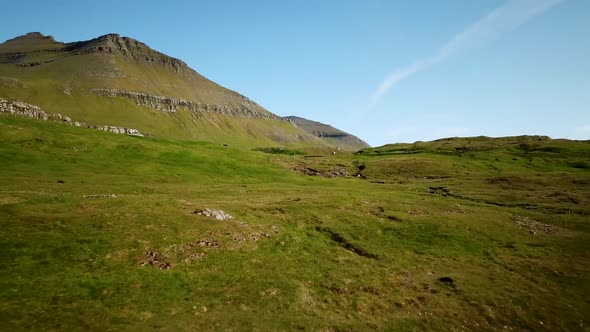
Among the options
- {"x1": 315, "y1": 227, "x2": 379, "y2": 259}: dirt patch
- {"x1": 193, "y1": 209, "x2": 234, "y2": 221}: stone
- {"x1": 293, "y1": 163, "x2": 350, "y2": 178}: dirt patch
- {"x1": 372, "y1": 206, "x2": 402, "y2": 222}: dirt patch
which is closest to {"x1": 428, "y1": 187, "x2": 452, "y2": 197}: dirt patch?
{"x1": 372, "y1": 206, "x2": 402, "y2": 222}: dirt patch

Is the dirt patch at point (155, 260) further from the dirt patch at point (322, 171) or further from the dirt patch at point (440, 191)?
the dirt patch at point (322, 171)

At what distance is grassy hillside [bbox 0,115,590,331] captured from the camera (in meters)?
24.4

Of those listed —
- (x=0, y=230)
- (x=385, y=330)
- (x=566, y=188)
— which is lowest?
(x=385, y=330)

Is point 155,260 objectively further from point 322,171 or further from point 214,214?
point 322,171

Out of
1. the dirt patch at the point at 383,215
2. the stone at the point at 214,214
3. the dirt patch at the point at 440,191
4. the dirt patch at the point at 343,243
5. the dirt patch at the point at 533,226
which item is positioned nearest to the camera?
the dirt patch at the point at 343,243

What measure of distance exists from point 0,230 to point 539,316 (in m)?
45.3

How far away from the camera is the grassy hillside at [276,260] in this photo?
80.1 feet

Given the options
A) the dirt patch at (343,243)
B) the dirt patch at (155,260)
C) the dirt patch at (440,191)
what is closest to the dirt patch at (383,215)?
the dirt patch at (343,243)

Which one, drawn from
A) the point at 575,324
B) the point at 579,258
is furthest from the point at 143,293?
the point at 579,258

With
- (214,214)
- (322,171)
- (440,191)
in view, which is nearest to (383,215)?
(214,214)

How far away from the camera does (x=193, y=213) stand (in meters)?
41.7

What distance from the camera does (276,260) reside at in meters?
34.8

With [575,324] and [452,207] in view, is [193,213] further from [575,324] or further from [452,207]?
[452,207]

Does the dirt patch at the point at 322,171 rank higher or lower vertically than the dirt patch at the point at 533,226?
higher
